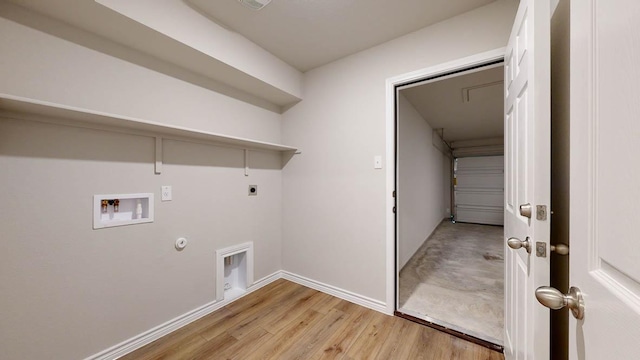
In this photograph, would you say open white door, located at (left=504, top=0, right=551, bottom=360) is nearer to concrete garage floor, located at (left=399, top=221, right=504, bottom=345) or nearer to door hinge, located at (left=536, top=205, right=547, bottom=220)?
door hinge, located at (left=536, top=205, right=547, bottom=220)

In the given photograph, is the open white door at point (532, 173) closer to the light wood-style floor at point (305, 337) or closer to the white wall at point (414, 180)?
the light wood-style floor at point (305, 337)

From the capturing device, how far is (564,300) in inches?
20.2

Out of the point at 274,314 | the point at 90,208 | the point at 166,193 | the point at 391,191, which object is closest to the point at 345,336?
the point at 274,314

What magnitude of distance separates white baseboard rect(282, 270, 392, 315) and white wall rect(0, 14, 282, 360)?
897mm

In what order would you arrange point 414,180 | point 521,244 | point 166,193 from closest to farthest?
point 521,244, point 166,193, point 414,180

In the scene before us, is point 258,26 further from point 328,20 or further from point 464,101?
point 464,101

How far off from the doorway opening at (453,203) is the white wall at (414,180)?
0.05ft

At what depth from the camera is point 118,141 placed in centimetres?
159

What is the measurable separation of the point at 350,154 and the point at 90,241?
2.04m

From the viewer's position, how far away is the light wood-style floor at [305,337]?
5.20ft

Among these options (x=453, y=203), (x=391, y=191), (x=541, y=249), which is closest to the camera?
(x=541, y=249)
